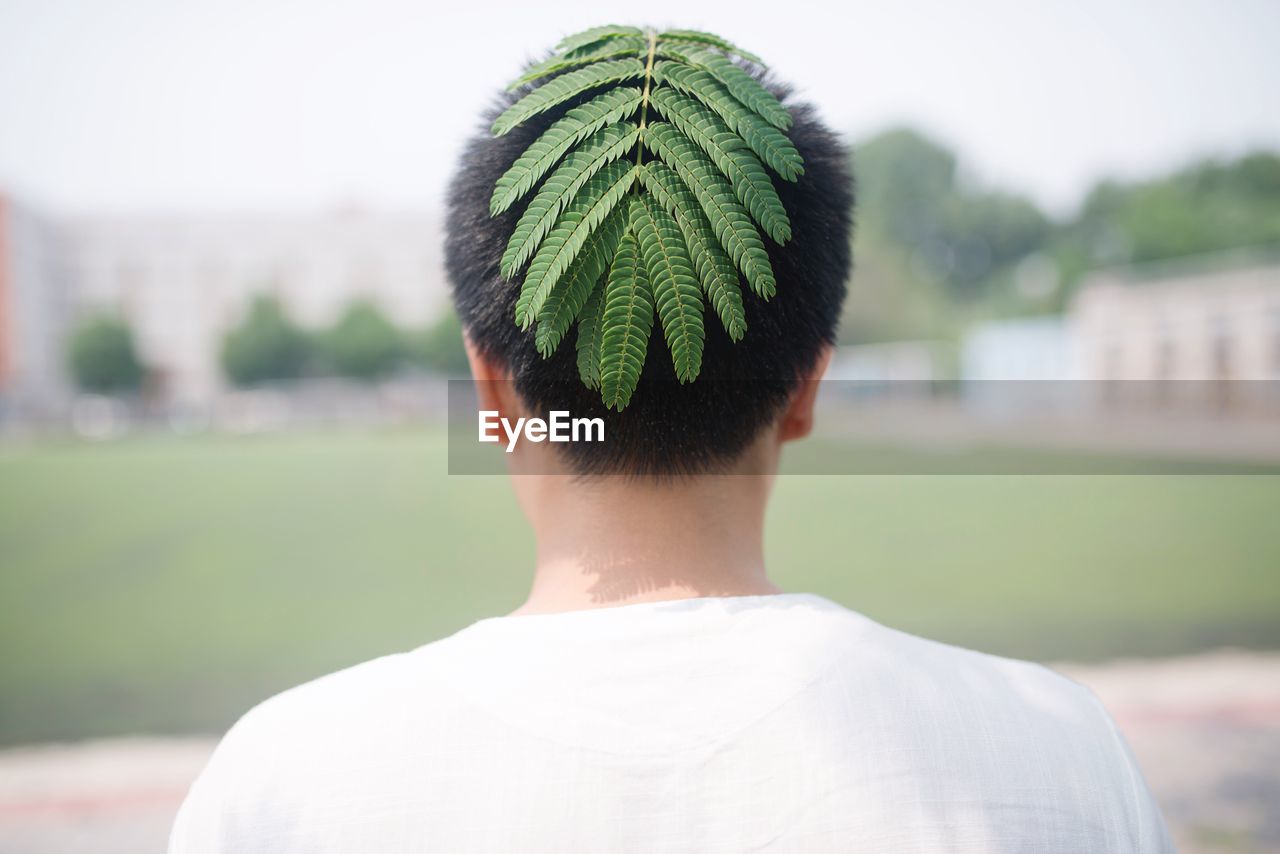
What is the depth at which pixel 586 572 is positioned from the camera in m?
0.89

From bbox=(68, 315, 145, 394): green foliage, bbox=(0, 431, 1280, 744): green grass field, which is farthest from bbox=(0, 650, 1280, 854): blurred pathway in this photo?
bbox=(68, 315, 145, 394): green foliage

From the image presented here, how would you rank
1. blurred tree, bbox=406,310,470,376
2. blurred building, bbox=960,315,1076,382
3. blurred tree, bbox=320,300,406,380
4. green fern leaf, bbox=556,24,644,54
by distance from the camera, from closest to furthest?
green fern leaf, bbox=556,24,644,54 < blurred building, bbox=960,315,1076,382 < blurred tree, bbox=406,310,470,376 < blurred tree, bbox=320,300,406,380

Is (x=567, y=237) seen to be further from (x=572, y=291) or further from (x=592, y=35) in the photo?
(x=592, y=35)

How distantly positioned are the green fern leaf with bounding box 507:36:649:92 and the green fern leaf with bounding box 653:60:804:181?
0.13 feet

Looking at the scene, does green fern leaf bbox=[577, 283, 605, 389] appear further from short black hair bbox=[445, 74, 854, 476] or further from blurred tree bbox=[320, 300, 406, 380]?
blurred tree bbox=[320, 300, 406, 380]

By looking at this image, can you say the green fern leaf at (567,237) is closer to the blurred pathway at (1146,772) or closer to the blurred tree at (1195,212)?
the blurred pathway at (1146,772)

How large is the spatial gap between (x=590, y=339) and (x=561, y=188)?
0.51 ft

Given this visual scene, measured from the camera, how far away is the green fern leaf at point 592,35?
1.00m

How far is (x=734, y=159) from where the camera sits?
922 mm

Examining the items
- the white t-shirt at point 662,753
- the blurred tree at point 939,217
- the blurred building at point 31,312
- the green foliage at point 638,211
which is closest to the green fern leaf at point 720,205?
the green foliage at point 638,211

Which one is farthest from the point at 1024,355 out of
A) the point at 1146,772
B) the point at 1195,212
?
the point at 1146,772

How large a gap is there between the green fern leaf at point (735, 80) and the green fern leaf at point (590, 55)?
0.03m

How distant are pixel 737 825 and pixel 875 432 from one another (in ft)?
105

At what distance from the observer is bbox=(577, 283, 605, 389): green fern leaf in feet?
2.97
